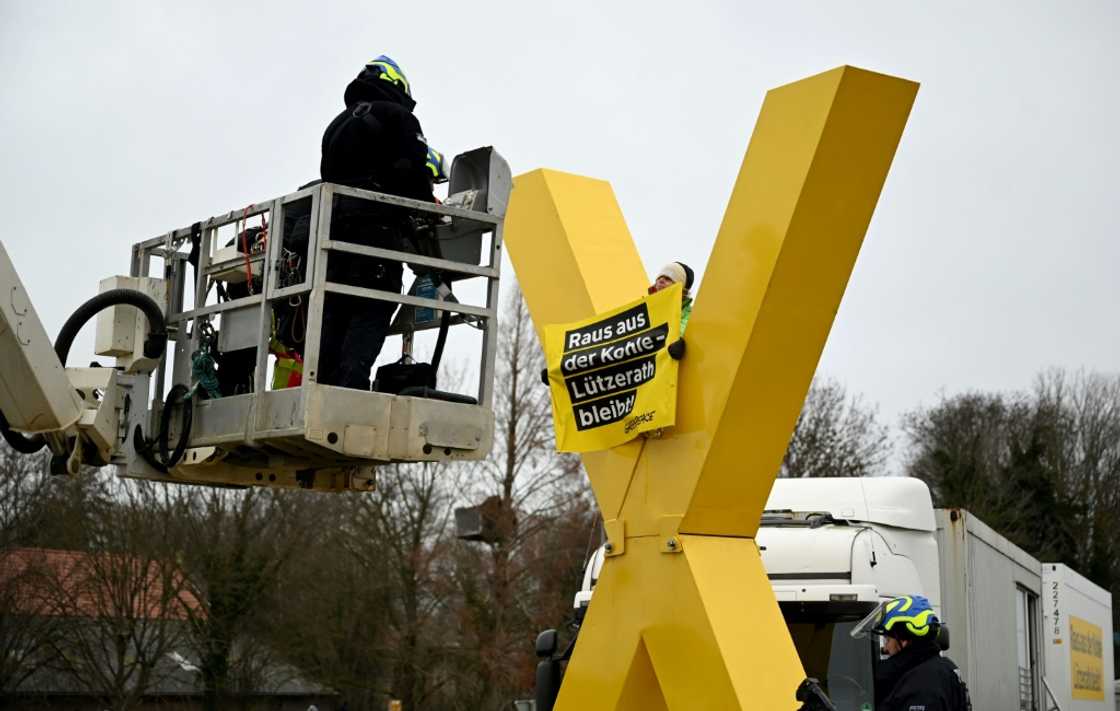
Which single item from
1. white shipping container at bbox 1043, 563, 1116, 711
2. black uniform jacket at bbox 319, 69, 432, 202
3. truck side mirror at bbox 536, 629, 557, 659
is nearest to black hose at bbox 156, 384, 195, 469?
black uniform jacket at bbox 319, 69, 432, 202

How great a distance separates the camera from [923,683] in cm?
677

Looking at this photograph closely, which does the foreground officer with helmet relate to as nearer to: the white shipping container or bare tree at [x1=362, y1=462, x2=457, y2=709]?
the white shipping container

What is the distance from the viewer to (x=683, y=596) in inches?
309

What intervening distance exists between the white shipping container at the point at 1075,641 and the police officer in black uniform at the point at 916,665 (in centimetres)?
798

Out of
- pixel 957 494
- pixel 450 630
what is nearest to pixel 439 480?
pixel 450 630

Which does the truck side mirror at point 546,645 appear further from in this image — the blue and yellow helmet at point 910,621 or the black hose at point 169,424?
the black hose at point 169,424

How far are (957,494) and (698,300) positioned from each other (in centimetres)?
4341

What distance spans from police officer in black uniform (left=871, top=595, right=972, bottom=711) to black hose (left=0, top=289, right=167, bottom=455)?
4.21 meters

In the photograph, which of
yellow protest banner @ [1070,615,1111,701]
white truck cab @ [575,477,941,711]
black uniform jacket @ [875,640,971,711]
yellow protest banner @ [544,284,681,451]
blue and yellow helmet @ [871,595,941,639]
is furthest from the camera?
yellow protest banner @ [1070,615,1111,701]

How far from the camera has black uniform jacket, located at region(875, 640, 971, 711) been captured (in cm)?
671

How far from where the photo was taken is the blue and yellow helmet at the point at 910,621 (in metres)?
7.00

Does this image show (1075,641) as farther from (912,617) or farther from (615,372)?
(912,617)

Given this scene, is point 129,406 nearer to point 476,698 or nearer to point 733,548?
point 733,548

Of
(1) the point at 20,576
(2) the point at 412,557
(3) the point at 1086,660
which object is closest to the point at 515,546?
(2) the point at 412,557
